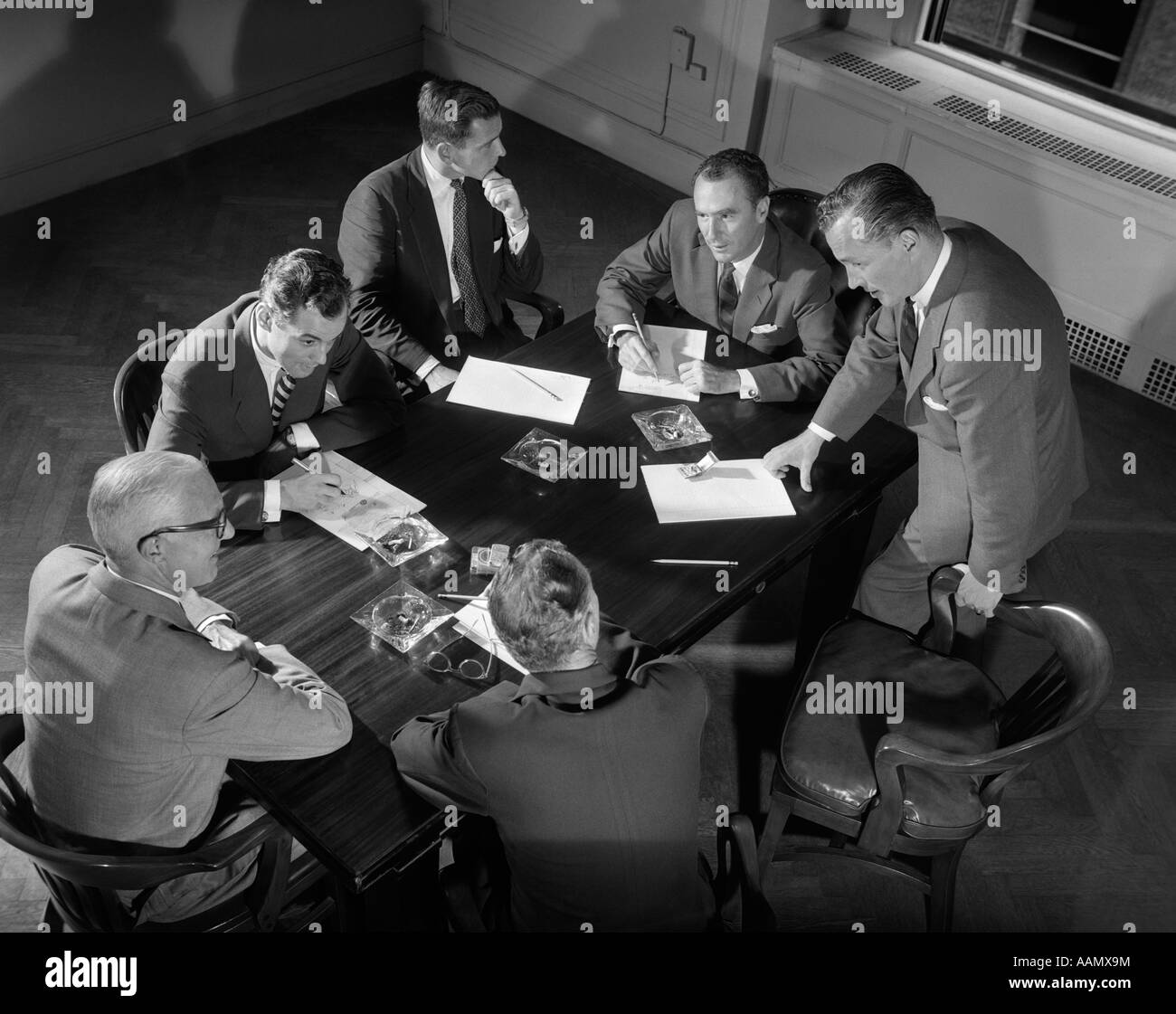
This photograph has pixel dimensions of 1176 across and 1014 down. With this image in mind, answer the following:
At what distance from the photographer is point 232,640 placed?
247 centimetres

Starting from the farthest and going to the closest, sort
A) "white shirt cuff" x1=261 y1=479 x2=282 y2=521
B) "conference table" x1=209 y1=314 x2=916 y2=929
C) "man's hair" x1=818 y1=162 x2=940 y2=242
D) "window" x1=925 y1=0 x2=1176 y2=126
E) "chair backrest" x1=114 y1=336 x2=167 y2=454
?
"window" x1=925 y1=0 x2=1176 y2=126 → "chair backrest" x1=114 y1=336 x2=167 y2=454 → "white shirt cuff" x1=261 y1=479 x2=282 y2=521 → "man's hair" x1=818 y1=162 x2=940 y2=242 → "conference table" x1=209 y1=314 x2=916 y2=929

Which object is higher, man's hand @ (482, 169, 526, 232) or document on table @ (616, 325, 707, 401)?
man's hand @ (482, 169, 526, 232)

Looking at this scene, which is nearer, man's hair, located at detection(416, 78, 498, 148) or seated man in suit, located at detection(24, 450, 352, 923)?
seated man in suit, located at detection(24, 450, 352, 923)

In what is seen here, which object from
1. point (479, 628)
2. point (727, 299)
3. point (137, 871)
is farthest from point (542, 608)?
point (727, 299)

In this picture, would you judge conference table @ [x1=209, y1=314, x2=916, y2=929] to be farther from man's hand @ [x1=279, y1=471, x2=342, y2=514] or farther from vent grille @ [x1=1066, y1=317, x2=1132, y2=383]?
vent grille @ [x1=1066, y1=317, x2=1132, y2=383]

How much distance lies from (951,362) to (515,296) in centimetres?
178

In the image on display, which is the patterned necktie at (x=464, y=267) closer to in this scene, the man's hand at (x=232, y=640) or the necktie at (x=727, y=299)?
the necktie at (x=727, y=299)

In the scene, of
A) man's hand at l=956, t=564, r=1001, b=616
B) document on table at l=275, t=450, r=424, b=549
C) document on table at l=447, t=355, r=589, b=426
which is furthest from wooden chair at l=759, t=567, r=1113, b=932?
document on table at l=275, t=450, r=424, b=549

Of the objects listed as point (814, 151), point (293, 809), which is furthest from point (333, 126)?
point (293, 809)

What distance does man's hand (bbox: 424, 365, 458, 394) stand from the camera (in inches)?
144

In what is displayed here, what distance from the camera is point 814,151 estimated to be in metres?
5.62

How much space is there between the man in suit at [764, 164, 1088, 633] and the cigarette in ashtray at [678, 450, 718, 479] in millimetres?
245

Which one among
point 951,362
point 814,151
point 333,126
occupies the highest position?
point 951,362
